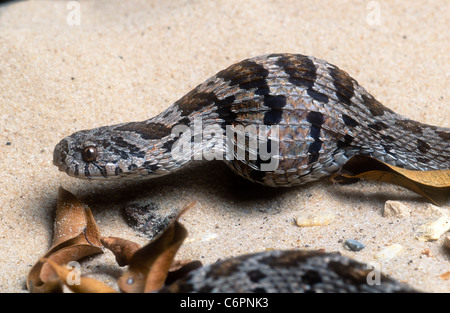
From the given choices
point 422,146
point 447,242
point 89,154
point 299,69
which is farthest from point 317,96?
point 89,154

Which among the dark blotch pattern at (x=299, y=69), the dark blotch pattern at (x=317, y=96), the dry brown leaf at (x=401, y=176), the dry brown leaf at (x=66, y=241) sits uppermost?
the dark blotch pattern at (x=299, y=69)

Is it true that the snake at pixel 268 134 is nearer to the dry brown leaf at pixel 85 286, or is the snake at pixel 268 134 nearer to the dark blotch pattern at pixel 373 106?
the dark blotch pattern at pixel 373 106

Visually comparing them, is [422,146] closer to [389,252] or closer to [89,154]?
[389,252]

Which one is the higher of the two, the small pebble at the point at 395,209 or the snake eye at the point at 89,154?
the snake eye at the point at 89,154

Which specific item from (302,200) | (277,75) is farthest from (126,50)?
(302,200)

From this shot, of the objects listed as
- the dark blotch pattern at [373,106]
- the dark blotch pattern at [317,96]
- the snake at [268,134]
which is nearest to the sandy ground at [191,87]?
the snake at [268,134]

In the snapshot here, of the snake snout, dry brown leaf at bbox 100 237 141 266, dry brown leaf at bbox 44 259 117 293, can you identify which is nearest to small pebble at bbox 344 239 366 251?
dry brown leaf at bbox 100 237 141 266
